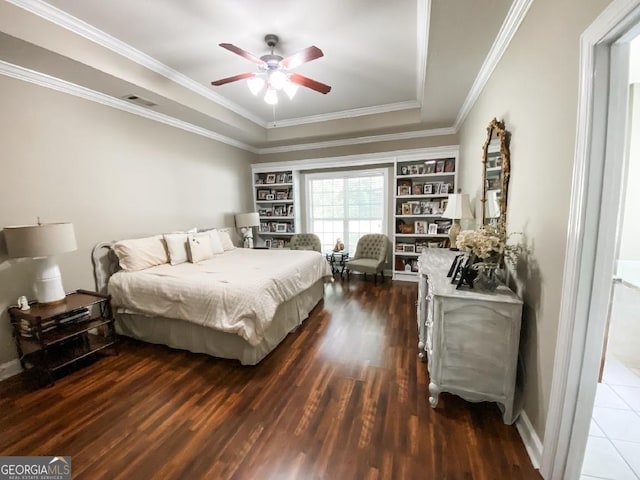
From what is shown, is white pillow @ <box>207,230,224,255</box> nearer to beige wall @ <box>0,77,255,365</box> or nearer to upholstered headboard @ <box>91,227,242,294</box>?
beige wall @ <box>0,77,255,365</box>

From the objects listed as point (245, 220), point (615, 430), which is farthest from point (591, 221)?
point (245, 220)

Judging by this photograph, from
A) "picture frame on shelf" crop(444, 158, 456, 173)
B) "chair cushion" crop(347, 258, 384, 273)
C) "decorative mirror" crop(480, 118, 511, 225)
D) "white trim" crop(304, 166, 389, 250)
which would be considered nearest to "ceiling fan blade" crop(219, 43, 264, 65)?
"decorative mirror" crop(480, 118, 511, 225)

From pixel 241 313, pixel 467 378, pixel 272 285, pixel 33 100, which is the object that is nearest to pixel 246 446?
pixel 241 313

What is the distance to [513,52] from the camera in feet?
6.28

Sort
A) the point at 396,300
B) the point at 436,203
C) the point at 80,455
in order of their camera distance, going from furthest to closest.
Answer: the point at 436,203
the point at 396,300
the point at 80,455

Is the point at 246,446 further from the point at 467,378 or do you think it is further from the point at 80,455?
the point at 467,378

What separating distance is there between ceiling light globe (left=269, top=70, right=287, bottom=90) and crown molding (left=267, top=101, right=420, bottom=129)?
2086mm

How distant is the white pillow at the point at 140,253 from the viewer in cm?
298

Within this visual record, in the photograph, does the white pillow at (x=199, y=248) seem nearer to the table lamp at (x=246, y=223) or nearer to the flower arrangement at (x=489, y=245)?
the table lamp at (x=246, y=223)

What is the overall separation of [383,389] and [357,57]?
3.12 m

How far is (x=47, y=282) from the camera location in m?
2.39

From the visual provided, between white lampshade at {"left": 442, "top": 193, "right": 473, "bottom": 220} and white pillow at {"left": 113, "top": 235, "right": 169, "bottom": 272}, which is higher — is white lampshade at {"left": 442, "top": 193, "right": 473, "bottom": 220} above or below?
above

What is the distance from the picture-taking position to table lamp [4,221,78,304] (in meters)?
2.15

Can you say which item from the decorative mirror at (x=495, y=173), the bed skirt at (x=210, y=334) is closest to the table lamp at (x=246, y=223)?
the bed skirt at (x=210, y=334)
